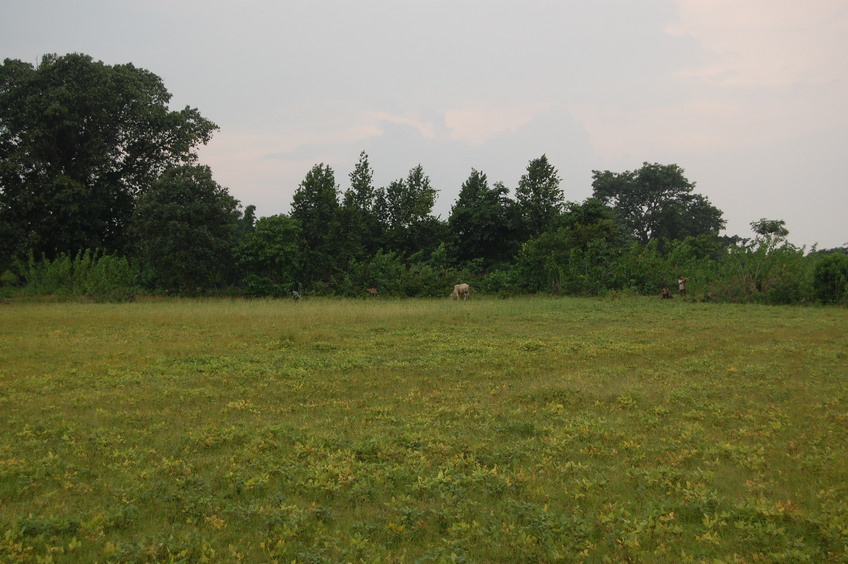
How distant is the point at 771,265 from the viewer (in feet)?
80.5

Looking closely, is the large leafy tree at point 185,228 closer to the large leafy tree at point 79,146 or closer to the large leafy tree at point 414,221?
the large leafy tree at point 79,146

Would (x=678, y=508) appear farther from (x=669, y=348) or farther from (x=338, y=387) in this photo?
(x=669, y=348)

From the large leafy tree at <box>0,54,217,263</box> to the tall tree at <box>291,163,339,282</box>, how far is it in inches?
338

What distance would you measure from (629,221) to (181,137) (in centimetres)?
4260

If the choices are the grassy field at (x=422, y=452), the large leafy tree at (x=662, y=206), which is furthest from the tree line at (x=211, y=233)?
the large leafy tree at (x=662, y=206)

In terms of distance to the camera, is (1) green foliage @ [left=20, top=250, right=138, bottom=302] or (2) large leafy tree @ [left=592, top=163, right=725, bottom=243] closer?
(1) green foliage @ [left=20, top=250, right=138, bottom=302]

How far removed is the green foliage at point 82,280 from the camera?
26.4m

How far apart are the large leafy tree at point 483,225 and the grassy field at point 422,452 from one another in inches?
922

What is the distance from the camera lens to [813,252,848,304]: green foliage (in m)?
22.8

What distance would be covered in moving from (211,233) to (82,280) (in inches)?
232

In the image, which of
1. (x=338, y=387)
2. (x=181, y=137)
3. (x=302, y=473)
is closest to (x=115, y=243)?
(x=181, y=137)

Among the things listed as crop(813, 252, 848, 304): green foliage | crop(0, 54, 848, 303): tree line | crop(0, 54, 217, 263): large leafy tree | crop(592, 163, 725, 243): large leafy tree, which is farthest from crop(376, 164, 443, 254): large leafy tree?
crop(592, 163, 725, 243): large leafy tree

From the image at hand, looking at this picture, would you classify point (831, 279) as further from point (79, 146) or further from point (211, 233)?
point (79, 146)

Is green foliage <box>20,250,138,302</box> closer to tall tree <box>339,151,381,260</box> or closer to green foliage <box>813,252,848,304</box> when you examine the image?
tall tree <box>339,151,381,260</box>
